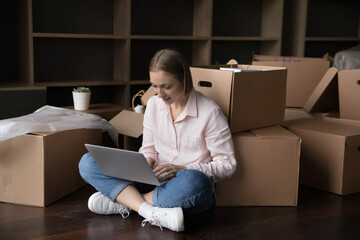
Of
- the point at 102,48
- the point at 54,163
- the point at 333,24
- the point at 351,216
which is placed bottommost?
the point at 351,216

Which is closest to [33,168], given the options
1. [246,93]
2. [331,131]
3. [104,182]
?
[104,182]

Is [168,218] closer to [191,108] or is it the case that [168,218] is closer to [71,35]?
[191,108]

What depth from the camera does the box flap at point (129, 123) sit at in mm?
2545

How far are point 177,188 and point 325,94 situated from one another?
1250 millimetres

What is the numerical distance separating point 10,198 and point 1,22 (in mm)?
1437

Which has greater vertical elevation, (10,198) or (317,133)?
(317,133)

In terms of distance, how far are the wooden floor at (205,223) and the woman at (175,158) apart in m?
0.07

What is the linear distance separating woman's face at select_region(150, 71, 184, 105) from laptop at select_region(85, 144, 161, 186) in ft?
0.94

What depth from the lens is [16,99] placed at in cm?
282

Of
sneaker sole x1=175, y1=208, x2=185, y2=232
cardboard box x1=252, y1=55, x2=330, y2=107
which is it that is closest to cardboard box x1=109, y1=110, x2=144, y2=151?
sneaker sole x1=175, y1=208, x2=185, y2=232

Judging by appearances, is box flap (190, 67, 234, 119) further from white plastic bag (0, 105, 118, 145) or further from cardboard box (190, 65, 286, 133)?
white plastic bag (0, 105, 118, 145)

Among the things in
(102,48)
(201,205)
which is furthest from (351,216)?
(102,48)

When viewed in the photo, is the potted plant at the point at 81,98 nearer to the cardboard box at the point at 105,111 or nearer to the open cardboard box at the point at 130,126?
the cardboard box at the point at 105,111

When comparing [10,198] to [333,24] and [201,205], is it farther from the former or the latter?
[333,24]
